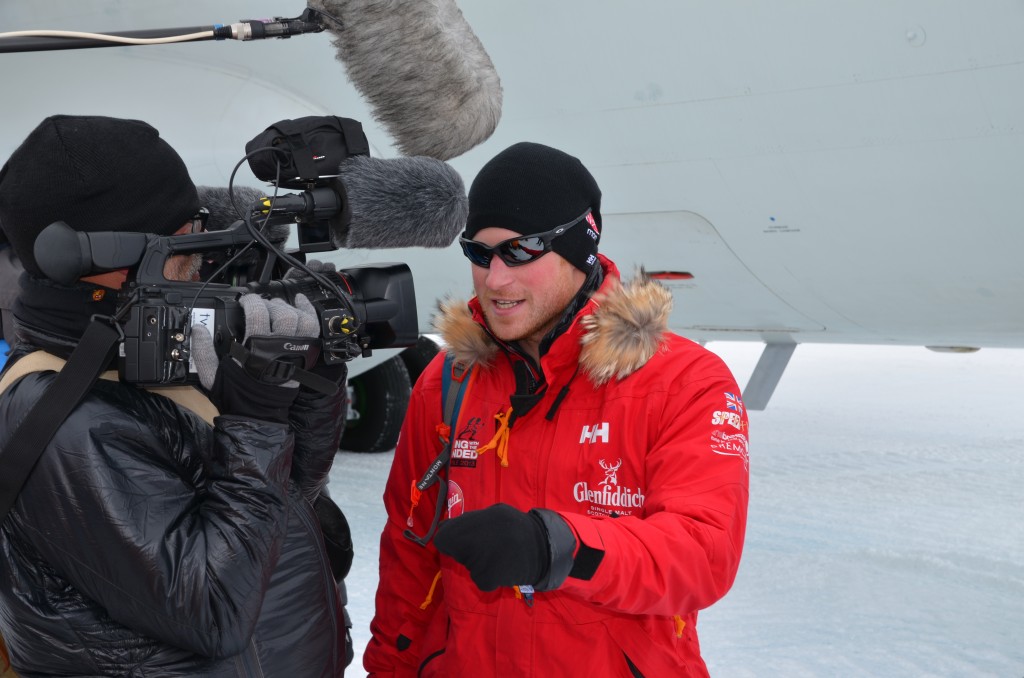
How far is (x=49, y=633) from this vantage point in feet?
3.98

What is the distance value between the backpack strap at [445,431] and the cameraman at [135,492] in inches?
9.2

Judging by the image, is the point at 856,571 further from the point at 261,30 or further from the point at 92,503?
the point at 92,503

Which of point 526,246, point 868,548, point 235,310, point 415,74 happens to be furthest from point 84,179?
point 868,548

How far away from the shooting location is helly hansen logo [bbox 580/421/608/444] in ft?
4.56

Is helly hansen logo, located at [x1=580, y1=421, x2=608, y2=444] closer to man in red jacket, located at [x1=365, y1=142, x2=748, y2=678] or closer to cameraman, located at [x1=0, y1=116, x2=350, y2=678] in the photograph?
man in red jacket, located at [x1=365, y1=142, x2=748, y2=678]

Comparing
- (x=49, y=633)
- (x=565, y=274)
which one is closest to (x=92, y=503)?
(x=49, y=633)

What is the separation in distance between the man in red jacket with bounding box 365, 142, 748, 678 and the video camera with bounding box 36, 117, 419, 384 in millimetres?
173

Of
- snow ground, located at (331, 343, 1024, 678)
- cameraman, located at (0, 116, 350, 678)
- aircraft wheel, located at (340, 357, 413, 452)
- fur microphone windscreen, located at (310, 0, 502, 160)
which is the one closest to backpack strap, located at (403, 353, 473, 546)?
cameraman, located at (0, 116, 350, 678)

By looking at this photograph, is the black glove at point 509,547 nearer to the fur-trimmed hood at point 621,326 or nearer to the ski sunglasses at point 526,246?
the fur-trimmed hood at point 621,326

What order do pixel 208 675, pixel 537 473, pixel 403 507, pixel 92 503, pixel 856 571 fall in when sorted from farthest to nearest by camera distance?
pixel 856 571
pixel 403 507
pixel 537 473
pixel 208 675
pixel 92 503

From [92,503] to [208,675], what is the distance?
0.92 feet

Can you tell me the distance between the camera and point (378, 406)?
5715 mm

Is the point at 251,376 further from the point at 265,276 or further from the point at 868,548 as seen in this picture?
the point at 868,548

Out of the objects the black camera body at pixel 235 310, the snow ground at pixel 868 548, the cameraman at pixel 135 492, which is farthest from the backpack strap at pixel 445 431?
the snow ground at pixel 868 548
